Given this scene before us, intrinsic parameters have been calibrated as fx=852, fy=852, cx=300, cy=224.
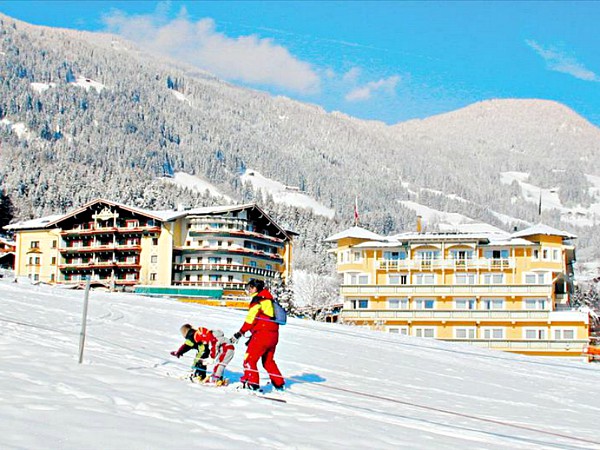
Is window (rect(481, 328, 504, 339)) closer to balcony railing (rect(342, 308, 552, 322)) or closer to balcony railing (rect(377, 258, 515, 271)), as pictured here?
balcony railing (rect(342, 308, 552, 322))

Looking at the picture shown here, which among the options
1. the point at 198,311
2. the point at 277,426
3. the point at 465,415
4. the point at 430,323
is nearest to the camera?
the point at 277,426

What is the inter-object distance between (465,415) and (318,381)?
12.2 feet

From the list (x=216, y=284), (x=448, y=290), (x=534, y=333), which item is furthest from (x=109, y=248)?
(x=534, y=333)

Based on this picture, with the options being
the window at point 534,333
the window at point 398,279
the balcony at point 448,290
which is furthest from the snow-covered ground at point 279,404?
the window at point 398,279

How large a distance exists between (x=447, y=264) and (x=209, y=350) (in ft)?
190

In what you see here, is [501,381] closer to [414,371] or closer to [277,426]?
Result: [414,371]

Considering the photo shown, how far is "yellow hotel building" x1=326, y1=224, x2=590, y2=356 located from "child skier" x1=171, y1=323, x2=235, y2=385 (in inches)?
2146

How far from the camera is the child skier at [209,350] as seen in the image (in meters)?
14.2

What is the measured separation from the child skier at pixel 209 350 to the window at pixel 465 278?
188ft

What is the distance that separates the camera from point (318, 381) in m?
17.3

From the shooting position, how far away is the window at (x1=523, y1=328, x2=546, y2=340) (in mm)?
66625

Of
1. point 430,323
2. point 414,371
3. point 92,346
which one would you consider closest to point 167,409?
point 92,346

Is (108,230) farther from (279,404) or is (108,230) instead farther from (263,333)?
(279,404)

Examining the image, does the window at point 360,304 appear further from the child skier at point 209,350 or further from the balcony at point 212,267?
the child skier at point 209,350
